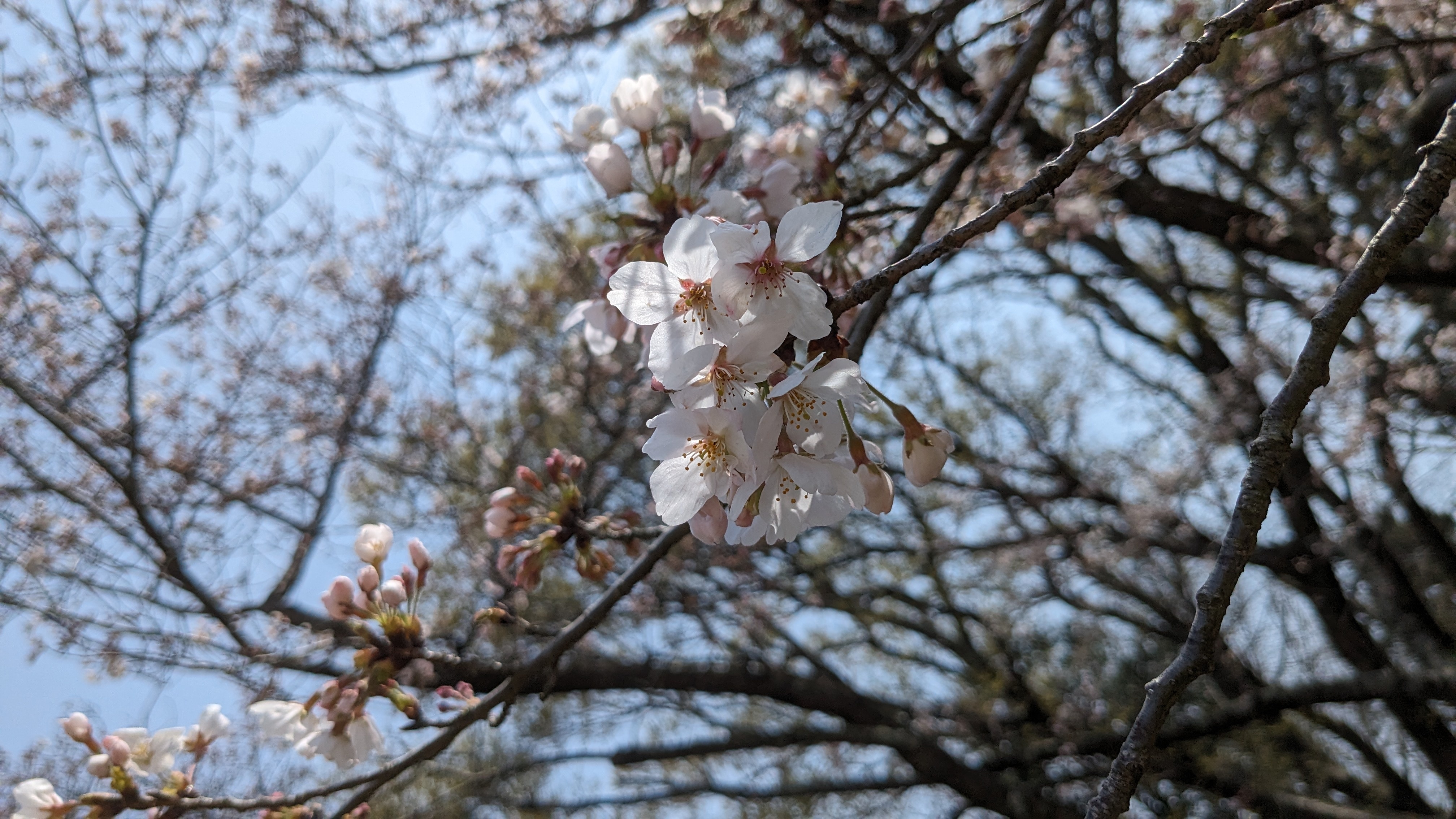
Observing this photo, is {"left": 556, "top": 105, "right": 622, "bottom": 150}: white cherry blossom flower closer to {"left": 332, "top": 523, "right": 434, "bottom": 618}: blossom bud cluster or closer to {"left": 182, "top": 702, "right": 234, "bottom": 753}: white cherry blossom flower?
{"left": 332, "top": 523, "right": 434, "bottom": 618}: blossom bud cluster

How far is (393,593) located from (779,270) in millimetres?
942

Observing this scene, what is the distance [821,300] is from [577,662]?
3.52 meters

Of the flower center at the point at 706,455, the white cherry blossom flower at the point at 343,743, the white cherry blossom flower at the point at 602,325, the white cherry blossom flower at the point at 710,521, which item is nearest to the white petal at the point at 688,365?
the flower center at the point at 706,455

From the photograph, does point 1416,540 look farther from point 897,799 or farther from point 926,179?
point 926,179

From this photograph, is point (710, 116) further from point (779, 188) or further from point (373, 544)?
point (373, 544)

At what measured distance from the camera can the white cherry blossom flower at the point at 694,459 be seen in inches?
38.5

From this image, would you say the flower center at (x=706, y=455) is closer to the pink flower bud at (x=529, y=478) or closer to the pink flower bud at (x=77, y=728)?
the pink flower bud at (x=529, y=478)

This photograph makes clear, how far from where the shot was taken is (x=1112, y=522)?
5.03 meters

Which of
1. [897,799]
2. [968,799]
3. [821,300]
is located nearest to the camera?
[821,300]

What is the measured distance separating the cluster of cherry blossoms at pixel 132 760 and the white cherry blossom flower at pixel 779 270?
138 cm

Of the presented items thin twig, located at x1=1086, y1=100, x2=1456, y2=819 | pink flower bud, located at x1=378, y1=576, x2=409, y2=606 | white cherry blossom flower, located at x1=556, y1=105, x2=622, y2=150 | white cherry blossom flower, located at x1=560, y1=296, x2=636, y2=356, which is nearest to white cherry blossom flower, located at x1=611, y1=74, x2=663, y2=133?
white cherry blossom flower, located at x1=556, y1=105, x2=622, y2=150

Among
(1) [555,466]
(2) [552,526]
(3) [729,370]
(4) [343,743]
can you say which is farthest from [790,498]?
(4) [343,743]

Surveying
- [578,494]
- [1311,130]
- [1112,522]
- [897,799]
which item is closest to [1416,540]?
[1112,522]

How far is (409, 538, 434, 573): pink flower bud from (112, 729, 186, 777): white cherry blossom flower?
61 centimetres
